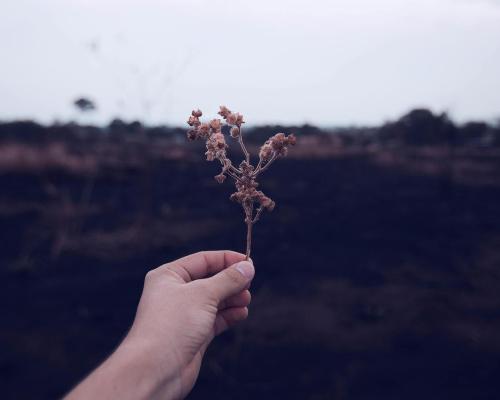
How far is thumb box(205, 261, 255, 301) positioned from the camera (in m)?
1.83

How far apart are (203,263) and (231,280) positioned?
0.22 m

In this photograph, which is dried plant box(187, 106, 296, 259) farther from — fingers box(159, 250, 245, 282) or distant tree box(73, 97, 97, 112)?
distant tree box(73, 97, 97, 112)

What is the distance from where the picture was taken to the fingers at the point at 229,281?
1828 mm

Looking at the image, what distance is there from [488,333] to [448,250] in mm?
3438

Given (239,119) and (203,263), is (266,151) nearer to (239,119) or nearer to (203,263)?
(239,119)

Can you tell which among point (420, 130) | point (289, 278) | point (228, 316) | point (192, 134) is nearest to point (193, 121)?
point (192, 134)

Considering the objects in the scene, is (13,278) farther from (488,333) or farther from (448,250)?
(448,250)

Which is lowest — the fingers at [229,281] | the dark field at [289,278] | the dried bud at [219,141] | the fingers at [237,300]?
the dark field at [289,278]

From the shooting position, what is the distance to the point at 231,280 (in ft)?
6.03

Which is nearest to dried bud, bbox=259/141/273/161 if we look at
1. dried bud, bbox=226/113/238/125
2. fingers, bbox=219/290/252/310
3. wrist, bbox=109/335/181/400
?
dried bud, bbox=226/113/238/125

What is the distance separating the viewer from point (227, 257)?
2.04m

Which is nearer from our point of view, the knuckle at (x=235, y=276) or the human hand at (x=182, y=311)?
the human hand at (x=182, y=311)

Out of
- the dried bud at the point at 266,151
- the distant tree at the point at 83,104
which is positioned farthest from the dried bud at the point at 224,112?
the distant tree at the point at 83,104

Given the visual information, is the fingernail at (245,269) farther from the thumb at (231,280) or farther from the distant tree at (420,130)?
the distant tree at (420,130)
